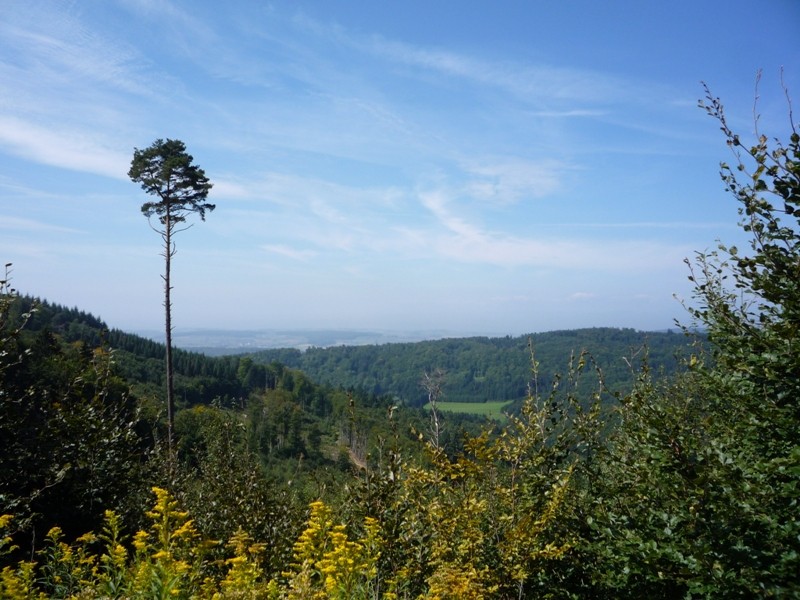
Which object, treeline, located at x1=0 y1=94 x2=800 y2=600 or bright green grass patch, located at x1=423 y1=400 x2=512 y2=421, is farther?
bright green grass patch, located at x1=423 y1=400 x2=512 y2=421

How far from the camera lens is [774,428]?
364 cm

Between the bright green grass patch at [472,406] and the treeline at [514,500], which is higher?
the treeline at [514,500]

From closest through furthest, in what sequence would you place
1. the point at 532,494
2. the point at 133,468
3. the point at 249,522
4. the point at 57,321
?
1. the point at 532,494
2. the point at 249,522
3. the point at 133,468
4. the point at 57,321

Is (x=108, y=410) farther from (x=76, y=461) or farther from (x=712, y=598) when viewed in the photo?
(x=712, y=598)

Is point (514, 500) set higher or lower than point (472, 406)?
higher

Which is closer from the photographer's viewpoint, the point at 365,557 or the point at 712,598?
the point at 712,598

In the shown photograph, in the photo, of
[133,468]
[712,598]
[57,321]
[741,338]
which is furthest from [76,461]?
[57,321]

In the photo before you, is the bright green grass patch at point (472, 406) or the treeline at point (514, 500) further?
the bright green grass patch at point (472, 406)

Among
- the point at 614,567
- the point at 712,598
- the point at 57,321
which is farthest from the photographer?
the point at 57,321

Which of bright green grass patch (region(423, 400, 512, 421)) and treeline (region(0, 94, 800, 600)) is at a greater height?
treeline (region(0, 94, 800, 600))

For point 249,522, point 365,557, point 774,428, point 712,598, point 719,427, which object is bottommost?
point 249,522

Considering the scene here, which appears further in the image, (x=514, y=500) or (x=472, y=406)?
(x=472, y=406)

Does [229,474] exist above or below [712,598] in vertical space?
below

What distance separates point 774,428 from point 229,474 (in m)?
7.63
